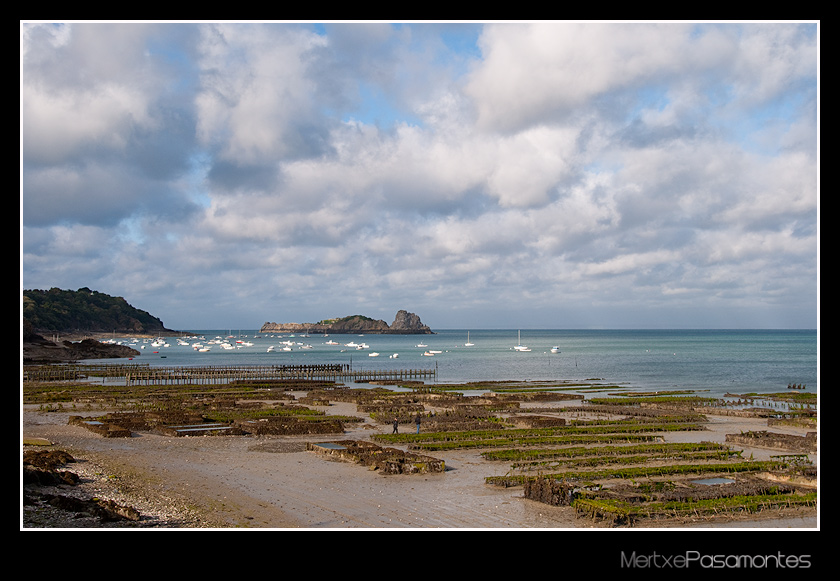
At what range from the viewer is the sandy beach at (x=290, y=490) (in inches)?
805

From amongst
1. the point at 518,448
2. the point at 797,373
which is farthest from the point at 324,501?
the point at 797,373

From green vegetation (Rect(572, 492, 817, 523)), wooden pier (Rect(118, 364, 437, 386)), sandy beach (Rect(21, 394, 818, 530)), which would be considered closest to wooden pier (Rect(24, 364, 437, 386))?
wooden pier (Rect(118, 364, 437, 386))

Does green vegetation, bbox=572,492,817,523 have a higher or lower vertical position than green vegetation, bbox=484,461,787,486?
higher

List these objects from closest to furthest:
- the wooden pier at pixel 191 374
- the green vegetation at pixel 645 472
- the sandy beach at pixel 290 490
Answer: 1. the sandy beach at pixel 290 490
2. the green vegetation at pixel 645 472
3. the wooden pier at pixel 191 374

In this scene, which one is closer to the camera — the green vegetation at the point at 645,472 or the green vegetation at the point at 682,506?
the green vegetation at the point at 682,506

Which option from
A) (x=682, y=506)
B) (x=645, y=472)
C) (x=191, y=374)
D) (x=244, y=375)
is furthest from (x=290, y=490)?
(x=191, y=374)

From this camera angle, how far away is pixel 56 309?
194500mm

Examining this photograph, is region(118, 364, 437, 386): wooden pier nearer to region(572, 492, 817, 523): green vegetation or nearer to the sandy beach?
the sandy beach

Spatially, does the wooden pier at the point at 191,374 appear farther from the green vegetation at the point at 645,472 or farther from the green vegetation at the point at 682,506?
the green vegetation at the point at 682,506

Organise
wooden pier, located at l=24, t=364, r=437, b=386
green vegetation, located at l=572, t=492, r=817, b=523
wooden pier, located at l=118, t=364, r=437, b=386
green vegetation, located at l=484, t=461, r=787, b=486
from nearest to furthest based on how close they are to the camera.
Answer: green vegetation, located at l=572, t=492, r=817, b=523
green vegetation, located at l=484, t=461, r=787, b=486
wooden pier, located at l=24, t=364, r=437, b=386
wooden pier, located at l=118, t=364, r=437, b=386

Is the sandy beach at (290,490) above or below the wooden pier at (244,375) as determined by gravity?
above

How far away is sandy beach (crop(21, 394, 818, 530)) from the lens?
20.4 metres

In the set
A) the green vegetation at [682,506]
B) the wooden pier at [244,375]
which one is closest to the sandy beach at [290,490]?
the green vegetation at [682,506]
